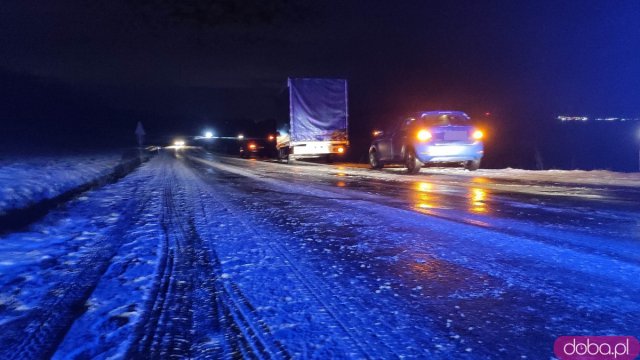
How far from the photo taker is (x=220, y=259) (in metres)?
4.04

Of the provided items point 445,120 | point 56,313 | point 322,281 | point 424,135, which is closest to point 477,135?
point 445,120

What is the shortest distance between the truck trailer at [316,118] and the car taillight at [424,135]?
8.07 m

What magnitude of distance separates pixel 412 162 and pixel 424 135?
3.15 ft

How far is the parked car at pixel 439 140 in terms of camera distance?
12250mm

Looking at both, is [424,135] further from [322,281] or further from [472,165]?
[322,281]

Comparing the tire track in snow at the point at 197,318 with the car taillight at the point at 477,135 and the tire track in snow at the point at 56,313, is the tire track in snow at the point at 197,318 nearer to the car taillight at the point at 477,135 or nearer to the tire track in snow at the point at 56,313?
the tire track in snow at the point at 56,313

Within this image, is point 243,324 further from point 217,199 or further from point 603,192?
point 603,192

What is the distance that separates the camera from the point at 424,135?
12289mm

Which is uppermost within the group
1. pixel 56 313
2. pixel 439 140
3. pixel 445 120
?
pixel 445 120

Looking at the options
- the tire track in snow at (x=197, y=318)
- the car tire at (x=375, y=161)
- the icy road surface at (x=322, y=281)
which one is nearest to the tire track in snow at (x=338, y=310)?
the icy road surface at (x=322, y=281)

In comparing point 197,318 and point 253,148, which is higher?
point 253,148

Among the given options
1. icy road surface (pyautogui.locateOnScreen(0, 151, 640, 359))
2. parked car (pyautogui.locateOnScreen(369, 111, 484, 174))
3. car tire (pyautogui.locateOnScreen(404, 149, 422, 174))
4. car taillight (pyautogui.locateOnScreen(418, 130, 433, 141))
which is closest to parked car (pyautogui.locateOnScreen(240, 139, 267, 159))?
parked car (pyautogui.locateOnScreen(369, 111, 484, 174))

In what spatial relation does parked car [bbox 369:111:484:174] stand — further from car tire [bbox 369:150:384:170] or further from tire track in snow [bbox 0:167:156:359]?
tire track in snow [bbox 0:167:156:359]

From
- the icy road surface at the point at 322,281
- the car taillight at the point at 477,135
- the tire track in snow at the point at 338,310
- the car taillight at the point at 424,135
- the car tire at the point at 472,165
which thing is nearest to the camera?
the tire track in snow at the point at 338,310
